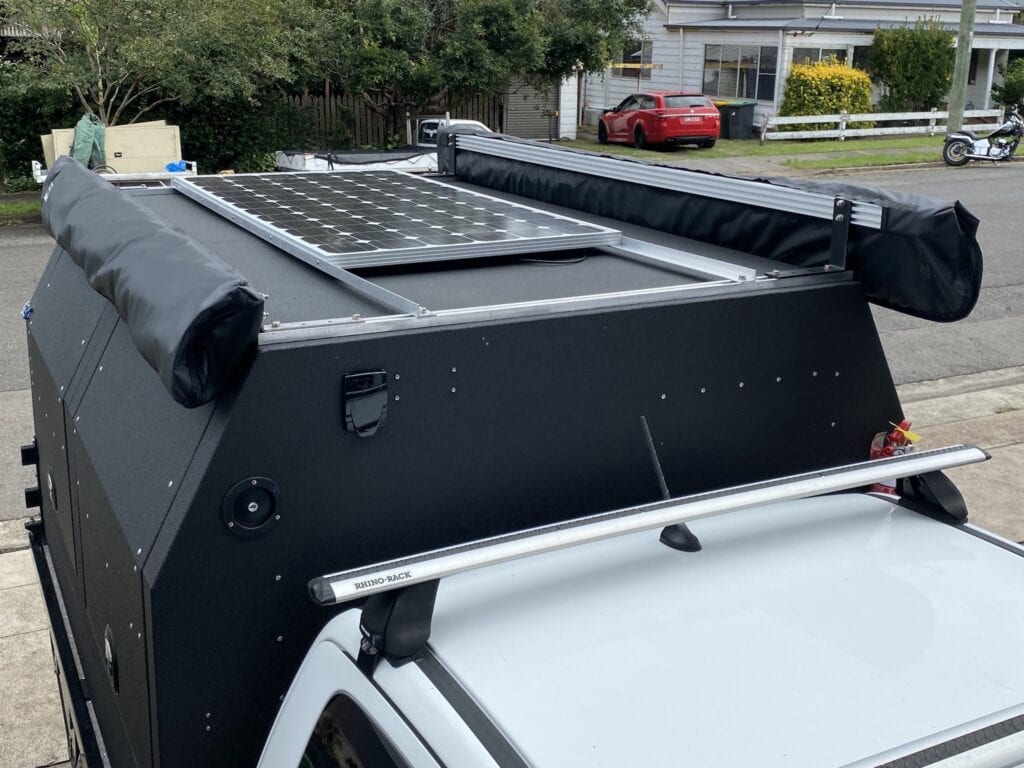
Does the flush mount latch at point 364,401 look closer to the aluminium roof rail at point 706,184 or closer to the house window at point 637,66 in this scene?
the aluminium roof rail at point 706,184

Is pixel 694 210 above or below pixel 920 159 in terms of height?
above

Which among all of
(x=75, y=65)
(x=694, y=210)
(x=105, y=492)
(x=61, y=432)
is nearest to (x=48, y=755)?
(x=61, y=432)

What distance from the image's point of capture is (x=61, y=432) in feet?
12.1

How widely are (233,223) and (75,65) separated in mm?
15662

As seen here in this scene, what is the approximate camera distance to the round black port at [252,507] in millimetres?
2291

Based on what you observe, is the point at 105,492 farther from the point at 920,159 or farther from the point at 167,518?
the point at 920,159

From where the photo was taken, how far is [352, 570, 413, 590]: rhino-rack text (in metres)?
1.90

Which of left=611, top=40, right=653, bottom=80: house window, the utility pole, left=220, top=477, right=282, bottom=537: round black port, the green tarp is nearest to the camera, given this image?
left=220, top=477, right=282, bottom=537: round black port

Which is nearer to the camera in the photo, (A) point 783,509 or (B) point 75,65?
(A) point 783,509

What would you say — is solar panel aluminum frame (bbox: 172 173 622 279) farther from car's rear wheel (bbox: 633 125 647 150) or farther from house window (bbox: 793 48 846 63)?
house window (bbox: 793 48 846 63)

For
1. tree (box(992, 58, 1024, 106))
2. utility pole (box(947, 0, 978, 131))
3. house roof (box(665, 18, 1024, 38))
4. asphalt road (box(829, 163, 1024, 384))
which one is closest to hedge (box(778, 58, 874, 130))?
house roof (box(665, 18, 1024, 38))

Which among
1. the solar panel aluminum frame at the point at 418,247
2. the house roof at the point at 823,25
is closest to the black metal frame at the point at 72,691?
the solar panel aluminum frame at the point at 418,247

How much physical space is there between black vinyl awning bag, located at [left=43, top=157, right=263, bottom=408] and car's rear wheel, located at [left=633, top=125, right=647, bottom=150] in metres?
27.2

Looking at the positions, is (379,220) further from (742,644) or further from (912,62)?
(912,62)
